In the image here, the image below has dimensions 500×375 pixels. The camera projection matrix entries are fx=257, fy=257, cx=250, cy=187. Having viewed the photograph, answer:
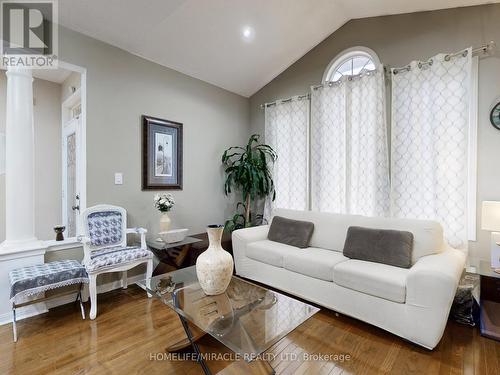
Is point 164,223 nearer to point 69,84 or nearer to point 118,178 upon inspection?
point 118,178

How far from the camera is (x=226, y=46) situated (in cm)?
330

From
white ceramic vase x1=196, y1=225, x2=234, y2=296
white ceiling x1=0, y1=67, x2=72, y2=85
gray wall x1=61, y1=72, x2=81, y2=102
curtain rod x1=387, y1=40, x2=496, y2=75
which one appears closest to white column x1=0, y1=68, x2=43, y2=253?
gray wall x1=61, y1=72, x2=81, y2=102

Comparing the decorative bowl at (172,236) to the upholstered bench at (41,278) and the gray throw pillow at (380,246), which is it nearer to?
the upholstered bench at (41,278)

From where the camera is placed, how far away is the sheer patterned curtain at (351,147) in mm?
2971

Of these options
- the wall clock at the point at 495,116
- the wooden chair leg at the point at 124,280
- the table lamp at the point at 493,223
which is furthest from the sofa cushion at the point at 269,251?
the wall clock at the point at 495,116

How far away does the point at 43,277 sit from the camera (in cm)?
211

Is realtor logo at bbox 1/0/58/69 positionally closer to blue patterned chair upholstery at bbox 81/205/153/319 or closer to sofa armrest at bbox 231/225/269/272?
blue patterned chair upholstery at bbox 81/205/153/319

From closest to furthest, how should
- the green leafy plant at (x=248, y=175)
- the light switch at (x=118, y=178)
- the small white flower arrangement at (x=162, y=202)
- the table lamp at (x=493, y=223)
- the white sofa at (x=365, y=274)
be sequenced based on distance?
the white sofa at (x=365, y=274) < the table lamp at (x=493, y=223) < the light switch at (x=118, y=178) < the small white flower arrangement at (x=162, y=202) < the green leafy plant at (x=248, y=175)

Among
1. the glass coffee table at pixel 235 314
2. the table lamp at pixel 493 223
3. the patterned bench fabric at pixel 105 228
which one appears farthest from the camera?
the patterned bench fabric at pixel 105 228

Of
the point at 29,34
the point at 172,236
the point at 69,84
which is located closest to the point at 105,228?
the point at 172,236

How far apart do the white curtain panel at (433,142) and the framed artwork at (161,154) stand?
8.75ft

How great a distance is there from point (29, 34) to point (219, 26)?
185 centimetres

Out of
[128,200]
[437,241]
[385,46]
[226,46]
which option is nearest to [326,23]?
[385,46]

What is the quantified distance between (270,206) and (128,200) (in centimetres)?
209
